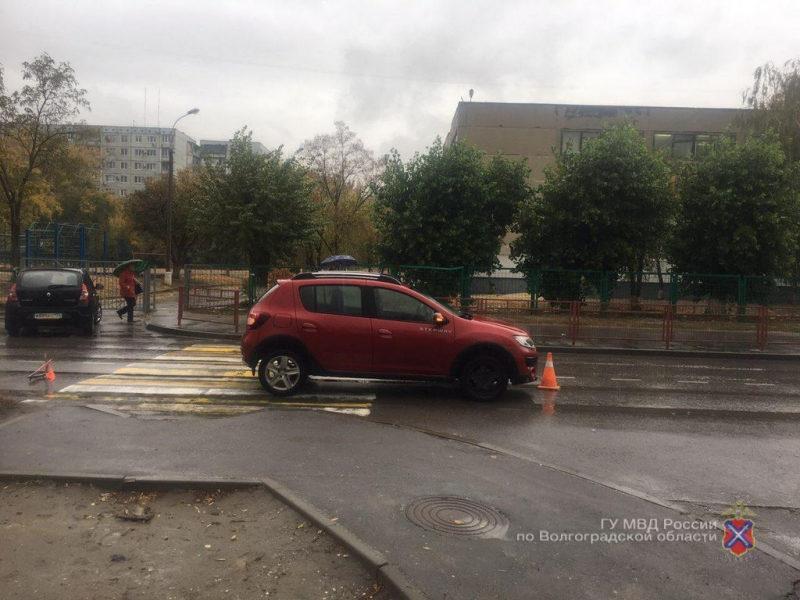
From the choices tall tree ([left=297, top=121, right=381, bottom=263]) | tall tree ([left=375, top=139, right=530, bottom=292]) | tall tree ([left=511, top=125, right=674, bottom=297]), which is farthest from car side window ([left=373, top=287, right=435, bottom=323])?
tall tree ([left=297, top=121, right=381, bottom=263])

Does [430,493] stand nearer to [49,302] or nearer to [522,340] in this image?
[522,340]

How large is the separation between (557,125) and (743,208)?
84.8ft

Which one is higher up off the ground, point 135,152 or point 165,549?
point 135,152

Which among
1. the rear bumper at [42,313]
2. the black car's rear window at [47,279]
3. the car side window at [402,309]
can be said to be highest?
the black car's rear window at [47,279]

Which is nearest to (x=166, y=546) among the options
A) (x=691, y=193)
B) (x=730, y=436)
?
(x=730, y=436)

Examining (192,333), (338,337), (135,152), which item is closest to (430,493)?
(338,337)

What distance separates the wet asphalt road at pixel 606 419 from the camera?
576cm

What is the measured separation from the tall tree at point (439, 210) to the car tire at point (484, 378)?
1263 centimetres

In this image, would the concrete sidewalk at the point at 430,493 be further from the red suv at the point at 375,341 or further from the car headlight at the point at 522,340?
the car headlight at the point at 522,340

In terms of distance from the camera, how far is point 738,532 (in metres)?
4.64

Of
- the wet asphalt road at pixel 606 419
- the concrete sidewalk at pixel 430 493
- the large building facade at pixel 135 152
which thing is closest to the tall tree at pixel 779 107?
the wet asphalt road at pixel 606 419

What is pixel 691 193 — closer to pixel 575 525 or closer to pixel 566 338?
pixel 566 338

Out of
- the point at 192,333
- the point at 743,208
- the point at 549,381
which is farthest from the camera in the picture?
the point at 743,208

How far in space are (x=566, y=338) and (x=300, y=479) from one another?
12.8 m
